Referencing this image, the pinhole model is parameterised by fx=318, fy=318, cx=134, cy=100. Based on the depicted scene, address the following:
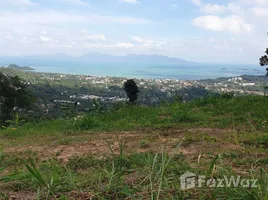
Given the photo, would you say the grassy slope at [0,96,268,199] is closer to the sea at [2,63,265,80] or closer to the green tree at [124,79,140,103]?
the green tree at [124,79,140,103]

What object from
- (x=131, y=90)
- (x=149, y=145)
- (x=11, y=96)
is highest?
(x=131, y=90)

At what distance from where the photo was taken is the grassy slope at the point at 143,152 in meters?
1.68

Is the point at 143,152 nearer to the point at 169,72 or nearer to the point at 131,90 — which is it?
the point at 131,90

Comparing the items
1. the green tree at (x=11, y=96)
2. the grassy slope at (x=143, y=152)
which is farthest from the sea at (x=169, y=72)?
the grassy slope at (x=143, y=152)

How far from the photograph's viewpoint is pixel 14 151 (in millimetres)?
4477

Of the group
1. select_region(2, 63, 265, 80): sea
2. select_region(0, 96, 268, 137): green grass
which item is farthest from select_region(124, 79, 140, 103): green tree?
select_region(2, 63, 265, 80): sea

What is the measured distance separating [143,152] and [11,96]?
60.7 feet

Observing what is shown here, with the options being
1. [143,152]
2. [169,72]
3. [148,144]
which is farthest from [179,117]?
[169,72]

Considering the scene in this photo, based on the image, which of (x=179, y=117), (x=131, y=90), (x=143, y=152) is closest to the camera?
(x=143, y=152)

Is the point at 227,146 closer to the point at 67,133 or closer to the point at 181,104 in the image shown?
the point at 67,133

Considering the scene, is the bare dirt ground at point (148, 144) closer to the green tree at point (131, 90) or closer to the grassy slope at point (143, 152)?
the grassy slope at point (143, 152)

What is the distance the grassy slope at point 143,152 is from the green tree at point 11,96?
1402cm

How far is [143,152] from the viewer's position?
3.64 m

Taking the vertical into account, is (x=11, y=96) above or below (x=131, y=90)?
below
